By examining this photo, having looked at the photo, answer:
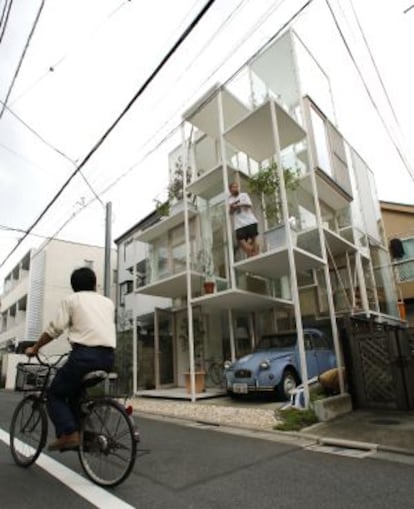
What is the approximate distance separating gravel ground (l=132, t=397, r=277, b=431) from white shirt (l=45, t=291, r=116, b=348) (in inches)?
136

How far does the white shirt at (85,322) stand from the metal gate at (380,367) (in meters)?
5.25

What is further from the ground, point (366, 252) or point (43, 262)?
point (43, 262)

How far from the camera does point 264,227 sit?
389 inches

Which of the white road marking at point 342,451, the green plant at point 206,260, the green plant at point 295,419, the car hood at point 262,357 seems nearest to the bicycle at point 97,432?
the white road marking at point 342,451

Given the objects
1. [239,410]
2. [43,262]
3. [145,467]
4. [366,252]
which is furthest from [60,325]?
[43,262]

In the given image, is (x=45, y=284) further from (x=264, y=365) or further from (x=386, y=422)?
(x=386, y=422)

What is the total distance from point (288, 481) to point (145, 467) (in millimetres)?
1333

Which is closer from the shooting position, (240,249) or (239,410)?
(239,410)

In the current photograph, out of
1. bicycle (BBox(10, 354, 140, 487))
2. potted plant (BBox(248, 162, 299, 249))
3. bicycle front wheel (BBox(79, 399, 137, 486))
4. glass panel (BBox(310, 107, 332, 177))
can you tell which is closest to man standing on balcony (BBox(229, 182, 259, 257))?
potted plant (BBox(248, 162, 299, 249))

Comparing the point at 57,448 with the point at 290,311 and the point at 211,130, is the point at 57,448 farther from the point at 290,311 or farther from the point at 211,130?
the point at 211,130

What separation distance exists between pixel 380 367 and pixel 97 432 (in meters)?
5.36

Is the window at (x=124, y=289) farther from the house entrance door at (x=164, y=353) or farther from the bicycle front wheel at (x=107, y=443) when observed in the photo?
the bicycle front wheel at (x=107, y=443)

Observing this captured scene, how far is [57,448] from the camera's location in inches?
118

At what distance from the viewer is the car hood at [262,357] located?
7863 millimetres
